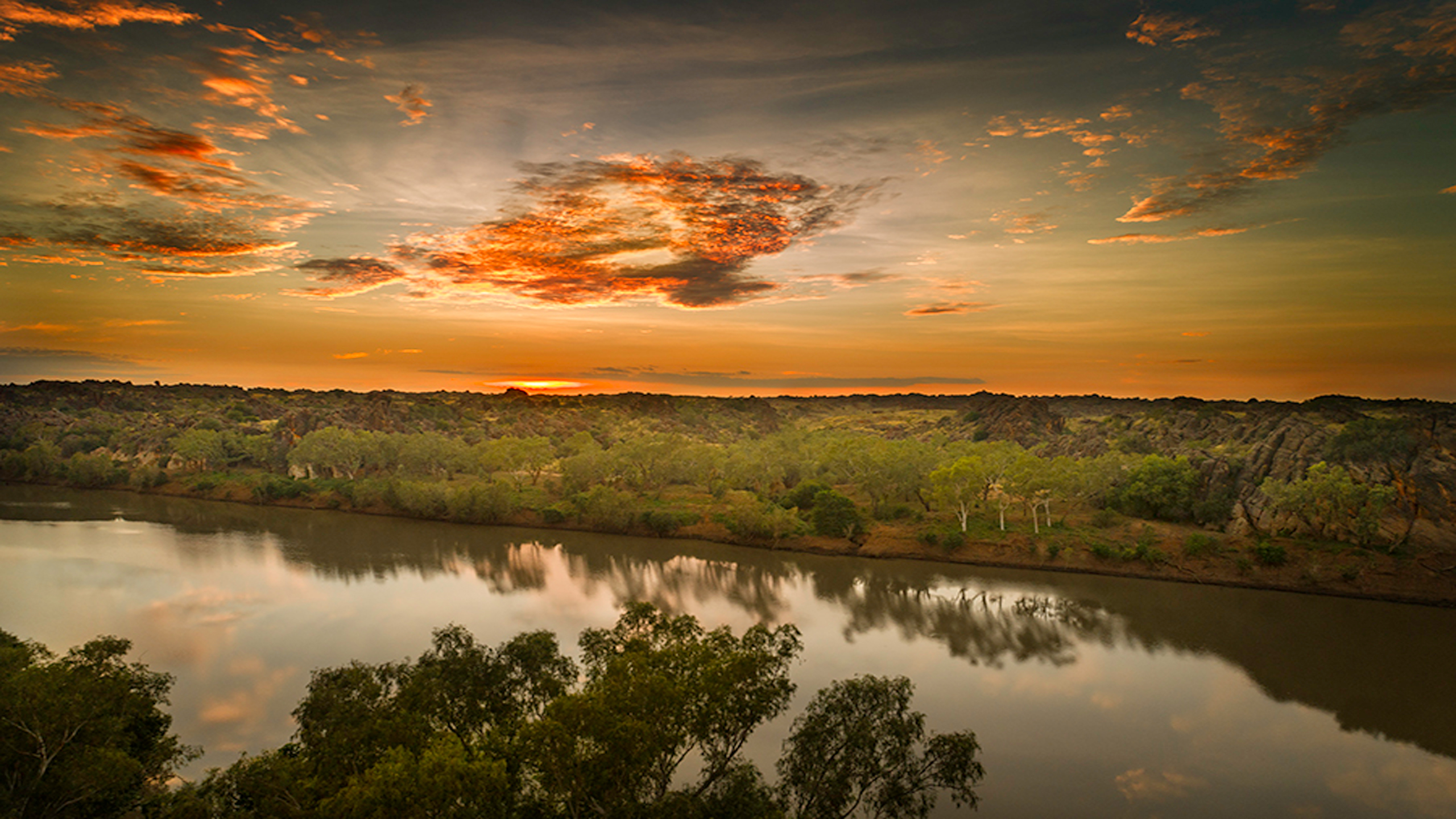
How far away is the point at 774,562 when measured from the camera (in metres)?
51.2

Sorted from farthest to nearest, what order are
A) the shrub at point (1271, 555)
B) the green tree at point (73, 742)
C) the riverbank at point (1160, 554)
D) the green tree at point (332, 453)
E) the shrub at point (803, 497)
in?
the green tree at point (332, 453) < the shrub at point (803, 497) < the shrub at point (1271, 555) < the riverbank at point (1160, 554) < the green tree at point (73, 742)

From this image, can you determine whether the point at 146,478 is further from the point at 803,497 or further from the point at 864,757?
the point at 864,757

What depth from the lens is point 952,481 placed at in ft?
169

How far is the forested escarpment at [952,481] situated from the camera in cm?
4538

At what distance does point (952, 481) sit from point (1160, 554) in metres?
Answer: 13.9

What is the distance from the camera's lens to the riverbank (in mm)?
41375

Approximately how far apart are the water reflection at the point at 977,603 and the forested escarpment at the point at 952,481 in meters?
2.68

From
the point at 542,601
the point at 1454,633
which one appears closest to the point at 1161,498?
the point at 1454,633

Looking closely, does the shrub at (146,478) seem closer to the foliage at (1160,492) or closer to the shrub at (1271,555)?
the foliage at (1160,492)

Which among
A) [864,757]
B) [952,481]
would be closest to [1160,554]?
[952,481]

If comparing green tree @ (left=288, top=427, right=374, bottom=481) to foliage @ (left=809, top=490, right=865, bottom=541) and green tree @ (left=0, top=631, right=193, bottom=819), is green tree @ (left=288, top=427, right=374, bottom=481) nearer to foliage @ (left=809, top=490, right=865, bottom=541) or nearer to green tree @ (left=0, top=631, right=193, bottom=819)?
foliage @ (left=809, top=490, right=865, bottom=541)

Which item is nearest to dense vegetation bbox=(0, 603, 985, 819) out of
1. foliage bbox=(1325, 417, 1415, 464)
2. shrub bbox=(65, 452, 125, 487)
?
foliage bbox=(1325, 417, 1415, 464)

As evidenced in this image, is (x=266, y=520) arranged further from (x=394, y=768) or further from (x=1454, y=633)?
(x=1454, y=633)

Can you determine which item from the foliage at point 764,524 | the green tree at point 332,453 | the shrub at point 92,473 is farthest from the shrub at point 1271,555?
the shrub at point 92,473
